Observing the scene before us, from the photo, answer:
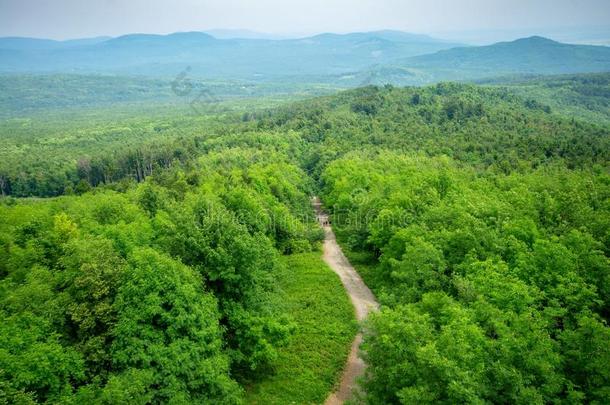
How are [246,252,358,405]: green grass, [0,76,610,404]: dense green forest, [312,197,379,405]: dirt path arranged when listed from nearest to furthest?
[0,76,610,404]: dense green forest
[246,252,358,405]: green grass
[312,197,379,405]: dirt path

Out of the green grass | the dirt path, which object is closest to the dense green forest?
the green grass

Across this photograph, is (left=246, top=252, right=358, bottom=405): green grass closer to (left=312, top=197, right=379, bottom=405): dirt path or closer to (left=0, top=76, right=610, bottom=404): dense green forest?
(left=0, top=76, right=610, bottom=404): dense green forest

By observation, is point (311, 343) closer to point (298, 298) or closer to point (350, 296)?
point (298, 298)

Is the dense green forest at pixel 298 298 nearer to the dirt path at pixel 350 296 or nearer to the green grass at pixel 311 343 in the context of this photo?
the green grass at pixel 311 343

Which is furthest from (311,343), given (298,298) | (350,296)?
(350,296)

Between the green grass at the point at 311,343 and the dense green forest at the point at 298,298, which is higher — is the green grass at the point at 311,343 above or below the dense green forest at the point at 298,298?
below

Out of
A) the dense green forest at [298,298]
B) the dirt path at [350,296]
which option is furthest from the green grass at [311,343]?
the dirt path at [350,296]

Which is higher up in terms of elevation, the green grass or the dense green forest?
the dense green forest
